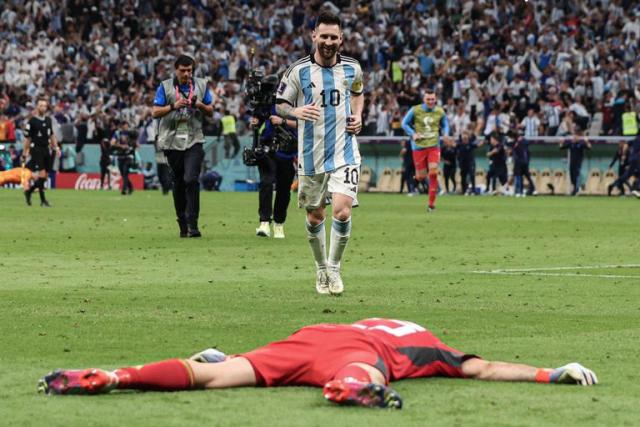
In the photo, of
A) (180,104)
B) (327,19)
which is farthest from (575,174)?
(327,19)

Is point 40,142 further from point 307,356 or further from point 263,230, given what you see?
point 307,356

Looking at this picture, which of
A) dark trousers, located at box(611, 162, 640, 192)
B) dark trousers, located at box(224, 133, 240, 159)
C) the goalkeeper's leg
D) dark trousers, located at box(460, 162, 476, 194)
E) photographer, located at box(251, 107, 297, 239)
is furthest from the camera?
dark trousers, located at box(224, 133, 240, 159)

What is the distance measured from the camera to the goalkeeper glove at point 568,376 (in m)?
7.46

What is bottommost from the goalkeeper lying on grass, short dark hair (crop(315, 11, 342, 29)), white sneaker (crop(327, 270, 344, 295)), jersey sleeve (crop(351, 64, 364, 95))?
white sneaker (crop(327, 270, 344, 295))

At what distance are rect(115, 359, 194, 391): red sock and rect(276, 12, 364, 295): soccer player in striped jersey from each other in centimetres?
595

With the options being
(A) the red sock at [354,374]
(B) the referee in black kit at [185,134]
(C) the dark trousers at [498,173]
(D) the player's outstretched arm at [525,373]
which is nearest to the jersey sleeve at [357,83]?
(D) the player's outstretched arm at [525,373]

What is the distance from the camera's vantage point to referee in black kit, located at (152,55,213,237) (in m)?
20.7

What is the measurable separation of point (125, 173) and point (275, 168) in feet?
75.4

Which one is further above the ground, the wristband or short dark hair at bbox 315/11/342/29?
short dark hair at bbox 315/11/342/29

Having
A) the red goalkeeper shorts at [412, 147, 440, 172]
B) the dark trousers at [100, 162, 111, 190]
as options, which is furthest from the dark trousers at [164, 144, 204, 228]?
the dark trousers at [100, 162, 111, 190]

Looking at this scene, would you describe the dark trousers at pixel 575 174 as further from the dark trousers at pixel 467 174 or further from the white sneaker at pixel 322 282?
the white sneaker at pixel 322 282

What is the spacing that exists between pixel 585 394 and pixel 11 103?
5068 cm

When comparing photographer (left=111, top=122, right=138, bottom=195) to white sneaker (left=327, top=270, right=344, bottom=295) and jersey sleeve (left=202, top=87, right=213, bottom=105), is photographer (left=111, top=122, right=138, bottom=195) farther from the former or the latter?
white sneaker (left=327, top=270, right=344, bottom=295)

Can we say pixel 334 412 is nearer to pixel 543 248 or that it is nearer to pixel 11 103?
pixel 543 248
